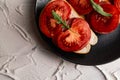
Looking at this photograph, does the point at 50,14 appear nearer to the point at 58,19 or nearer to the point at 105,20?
the point at 58,19

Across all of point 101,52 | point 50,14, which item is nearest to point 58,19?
point 50,14

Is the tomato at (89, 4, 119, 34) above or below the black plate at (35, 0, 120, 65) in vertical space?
above

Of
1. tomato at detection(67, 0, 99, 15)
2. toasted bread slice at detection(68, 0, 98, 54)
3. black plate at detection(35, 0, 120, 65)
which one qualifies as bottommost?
black plate at detection(35, 0, 120, 65)

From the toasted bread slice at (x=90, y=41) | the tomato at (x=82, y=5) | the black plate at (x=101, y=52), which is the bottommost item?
the black plate at (x=101, y=52)

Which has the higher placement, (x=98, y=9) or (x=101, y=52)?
(x=98, y=9)
